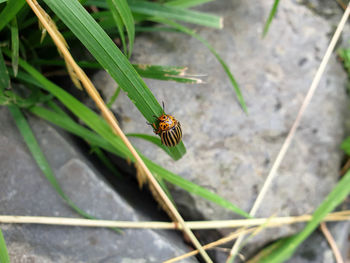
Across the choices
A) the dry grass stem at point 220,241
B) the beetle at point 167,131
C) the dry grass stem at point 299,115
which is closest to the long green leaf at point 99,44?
the beetle at point 167,131

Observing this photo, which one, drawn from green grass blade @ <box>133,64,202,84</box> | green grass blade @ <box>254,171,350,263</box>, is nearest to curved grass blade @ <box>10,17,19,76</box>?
green grass blade @ <box>133,64,202,84</box>

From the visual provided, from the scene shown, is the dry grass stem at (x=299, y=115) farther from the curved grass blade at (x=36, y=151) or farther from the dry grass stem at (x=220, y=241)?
the curved grass blade at (x=36, y=151)

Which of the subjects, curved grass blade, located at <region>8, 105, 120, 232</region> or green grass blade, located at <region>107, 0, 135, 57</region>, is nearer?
green grass blade, located at <region>107, 0, 135, 57</region>

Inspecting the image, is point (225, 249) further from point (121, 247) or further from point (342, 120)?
point (342, 120)

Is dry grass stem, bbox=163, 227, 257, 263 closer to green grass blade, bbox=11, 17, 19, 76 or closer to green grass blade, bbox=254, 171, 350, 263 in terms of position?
green grass blade, bbox=254, 171, 350, 263

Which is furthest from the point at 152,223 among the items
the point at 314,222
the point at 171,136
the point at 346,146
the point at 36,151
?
the point at 346,146

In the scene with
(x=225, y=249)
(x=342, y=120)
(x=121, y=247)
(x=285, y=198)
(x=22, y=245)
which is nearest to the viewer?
(x=22, y=245)

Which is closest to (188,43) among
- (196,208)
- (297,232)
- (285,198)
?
(196,208)
